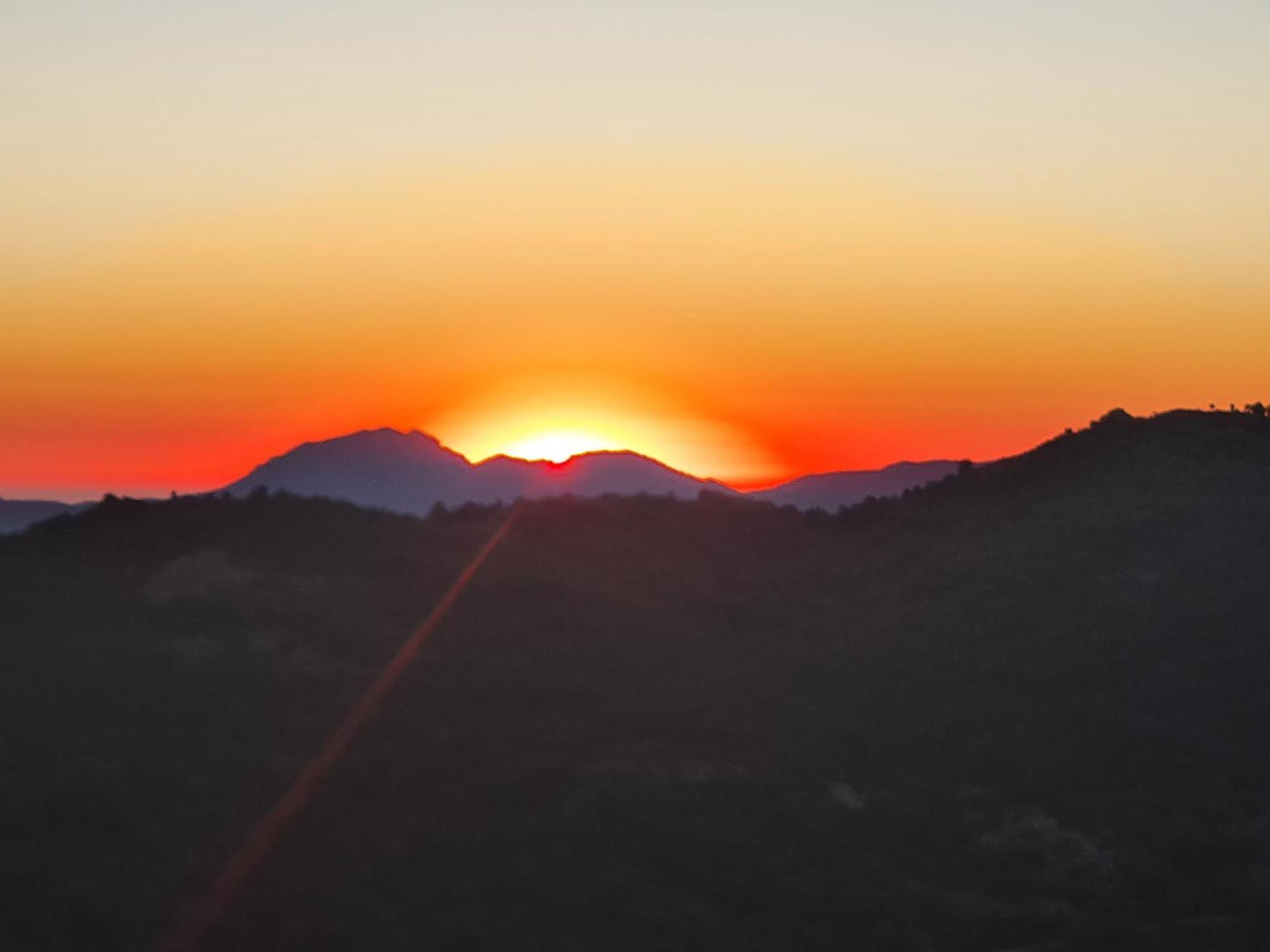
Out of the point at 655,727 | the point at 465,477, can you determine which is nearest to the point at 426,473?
the point at 465,477

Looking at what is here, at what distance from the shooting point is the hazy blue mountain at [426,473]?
146750 mm

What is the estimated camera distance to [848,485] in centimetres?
15288

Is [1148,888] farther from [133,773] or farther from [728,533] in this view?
[728,533]

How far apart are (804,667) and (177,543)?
2121 centimetres

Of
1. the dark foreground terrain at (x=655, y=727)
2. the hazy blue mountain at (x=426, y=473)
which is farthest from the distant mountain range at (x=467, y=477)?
the dark foreground terrain at (x=655, y=727)

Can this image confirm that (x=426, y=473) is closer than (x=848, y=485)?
No

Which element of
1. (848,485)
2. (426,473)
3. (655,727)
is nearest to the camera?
(655,727)

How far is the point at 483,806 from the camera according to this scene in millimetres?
31453

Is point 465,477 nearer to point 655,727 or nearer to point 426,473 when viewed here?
point 426,473

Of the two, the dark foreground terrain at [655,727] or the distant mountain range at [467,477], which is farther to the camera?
the distant mountain range at [467,477]

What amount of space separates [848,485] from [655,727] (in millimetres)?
116820

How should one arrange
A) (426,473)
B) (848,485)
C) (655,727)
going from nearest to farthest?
(655,727) < (848,485) < (426,473)

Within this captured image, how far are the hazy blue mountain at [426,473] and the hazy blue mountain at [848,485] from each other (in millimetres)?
7930

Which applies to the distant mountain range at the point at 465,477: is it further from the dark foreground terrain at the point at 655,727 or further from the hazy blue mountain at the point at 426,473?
the dark foreground terrain at the point at 655,727
